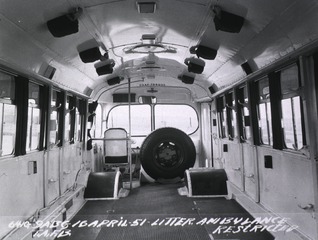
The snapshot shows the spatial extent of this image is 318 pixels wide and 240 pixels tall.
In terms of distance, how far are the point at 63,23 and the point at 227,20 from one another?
1.82 metres

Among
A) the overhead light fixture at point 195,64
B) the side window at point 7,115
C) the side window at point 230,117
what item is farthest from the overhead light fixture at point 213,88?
the side window at point 7,115

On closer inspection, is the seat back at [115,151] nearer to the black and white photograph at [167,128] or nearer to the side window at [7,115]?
the black and white photograph at [167,128]

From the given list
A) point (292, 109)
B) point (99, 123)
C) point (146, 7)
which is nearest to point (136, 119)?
point (99, 123)

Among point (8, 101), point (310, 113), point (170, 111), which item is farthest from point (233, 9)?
point (170, 111)

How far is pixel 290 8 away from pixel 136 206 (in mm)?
3858

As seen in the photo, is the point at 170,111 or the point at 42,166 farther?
the point at 170,111

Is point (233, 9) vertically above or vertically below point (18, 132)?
above

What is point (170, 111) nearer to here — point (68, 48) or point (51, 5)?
point (68, 48)

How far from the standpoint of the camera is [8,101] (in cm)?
294

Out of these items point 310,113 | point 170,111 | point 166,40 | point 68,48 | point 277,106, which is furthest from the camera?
point 170,111

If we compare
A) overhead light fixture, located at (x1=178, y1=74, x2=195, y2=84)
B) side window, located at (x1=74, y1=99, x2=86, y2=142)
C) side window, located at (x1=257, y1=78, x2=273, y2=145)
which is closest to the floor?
side window, located at (x1=257, y1=78, x2=273, y2=145)

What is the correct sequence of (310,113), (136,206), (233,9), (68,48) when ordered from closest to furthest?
(310,113)
(233,9)
(68,48)
(136,206)

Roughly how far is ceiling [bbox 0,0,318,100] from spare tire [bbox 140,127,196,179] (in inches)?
73.8

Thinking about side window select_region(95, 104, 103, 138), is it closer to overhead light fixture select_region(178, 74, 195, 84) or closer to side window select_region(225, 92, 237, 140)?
overhead light fixture select_region(178, 74, 195, 84)
